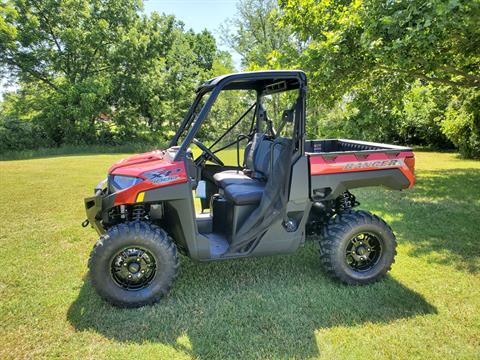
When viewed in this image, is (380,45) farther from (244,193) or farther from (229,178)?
(244,193)

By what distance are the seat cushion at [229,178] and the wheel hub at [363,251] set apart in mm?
1264

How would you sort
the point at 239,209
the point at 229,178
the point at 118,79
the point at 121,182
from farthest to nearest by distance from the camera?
the point at 118,79 → the point at 229,178 → the point at 239,209 → the point at 121,182

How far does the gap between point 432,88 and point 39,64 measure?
864 inches

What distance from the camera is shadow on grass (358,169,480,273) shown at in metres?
4.79

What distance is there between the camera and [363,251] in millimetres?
3986

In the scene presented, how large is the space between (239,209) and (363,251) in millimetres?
1339

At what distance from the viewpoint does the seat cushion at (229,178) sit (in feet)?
13.8

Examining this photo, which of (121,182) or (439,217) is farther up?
(121,182)

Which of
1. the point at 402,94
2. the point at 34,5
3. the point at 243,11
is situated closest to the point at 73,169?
the point at 402,94

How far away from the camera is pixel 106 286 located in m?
3.41

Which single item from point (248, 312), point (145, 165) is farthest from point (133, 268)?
point (248, 312)

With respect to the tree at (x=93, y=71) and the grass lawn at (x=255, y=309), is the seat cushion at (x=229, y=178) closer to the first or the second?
the grass lawn at (x=255, y=309)

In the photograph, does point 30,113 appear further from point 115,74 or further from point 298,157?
point 298,157

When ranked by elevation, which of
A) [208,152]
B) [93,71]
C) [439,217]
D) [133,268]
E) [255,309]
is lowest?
[439,217]
